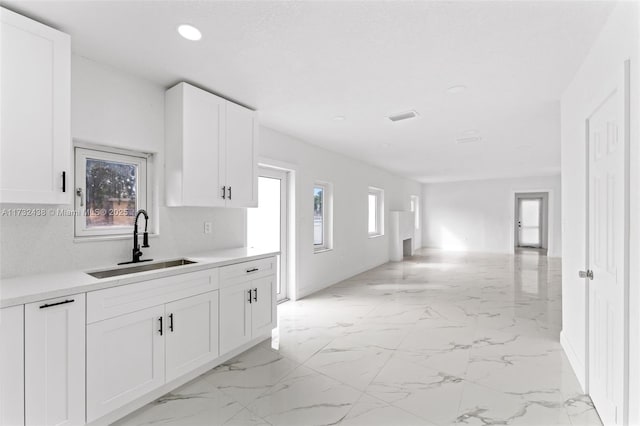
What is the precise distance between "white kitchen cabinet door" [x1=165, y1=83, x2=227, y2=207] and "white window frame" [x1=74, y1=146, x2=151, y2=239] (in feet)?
0.64

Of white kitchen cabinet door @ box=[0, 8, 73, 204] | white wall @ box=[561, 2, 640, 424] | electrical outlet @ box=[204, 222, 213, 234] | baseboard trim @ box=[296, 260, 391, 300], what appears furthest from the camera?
baseboard trim @ box=[296, 260, 391, 300]

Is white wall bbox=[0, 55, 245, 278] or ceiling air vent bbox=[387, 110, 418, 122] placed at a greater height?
ceiling air vent bbox=[387, 110, 418, 122]

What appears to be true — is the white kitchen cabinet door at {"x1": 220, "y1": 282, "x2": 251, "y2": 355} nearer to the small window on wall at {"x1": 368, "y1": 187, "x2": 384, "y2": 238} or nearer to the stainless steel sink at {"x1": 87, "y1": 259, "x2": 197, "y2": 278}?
the stainless steel sink at {"x1": 87, "y1": 259, "x2": 197, "y2": 278}

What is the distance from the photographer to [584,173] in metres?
2.26

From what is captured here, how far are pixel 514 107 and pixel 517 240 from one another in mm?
9226

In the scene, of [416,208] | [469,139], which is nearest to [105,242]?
[469,139]

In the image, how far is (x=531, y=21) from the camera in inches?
73.2

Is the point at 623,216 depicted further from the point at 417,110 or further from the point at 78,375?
the point at 78,375

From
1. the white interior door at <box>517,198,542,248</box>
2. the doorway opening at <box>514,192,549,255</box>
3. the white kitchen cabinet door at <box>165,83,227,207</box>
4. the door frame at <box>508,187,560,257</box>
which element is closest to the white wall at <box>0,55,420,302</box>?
the white kitchen cabinet door at <box>165,83,227,207</box>

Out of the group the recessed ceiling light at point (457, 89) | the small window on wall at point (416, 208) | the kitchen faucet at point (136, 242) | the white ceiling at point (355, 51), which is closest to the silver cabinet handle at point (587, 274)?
the white ceiling at point (355, 51)

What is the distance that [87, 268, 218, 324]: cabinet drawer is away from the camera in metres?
1.87

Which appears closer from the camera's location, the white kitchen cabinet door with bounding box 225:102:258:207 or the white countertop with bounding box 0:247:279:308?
the white countertop with bounding box 0:247:279:308

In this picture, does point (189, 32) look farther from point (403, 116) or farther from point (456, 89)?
point (403, 116)

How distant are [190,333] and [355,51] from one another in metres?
2.40
